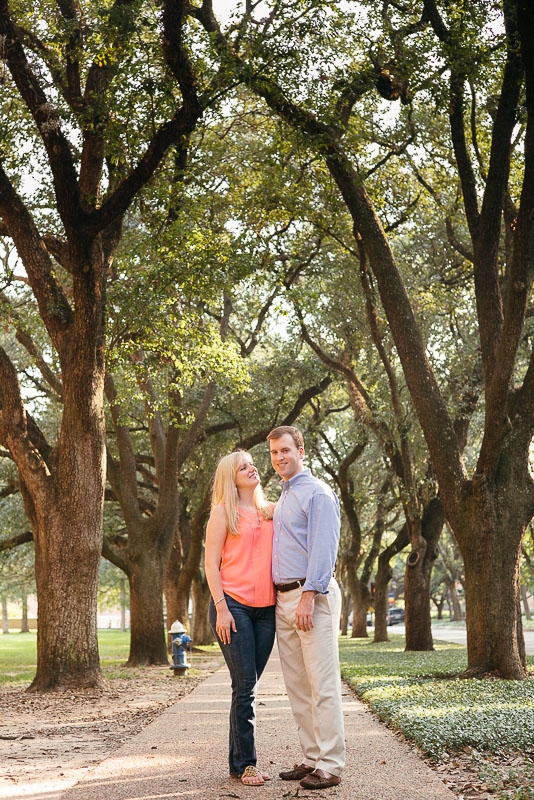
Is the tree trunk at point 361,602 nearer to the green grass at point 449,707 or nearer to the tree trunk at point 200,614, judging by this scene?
the tree trunk at point 200,614

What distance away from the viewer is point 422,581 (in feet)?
62.5

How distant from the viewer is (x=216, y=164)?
1563 cm

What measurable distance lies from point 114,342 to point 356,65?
19.7 feet

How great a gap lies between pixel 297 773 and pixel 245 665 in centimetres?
70

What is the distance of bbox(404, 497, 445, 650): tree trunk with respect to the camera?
736 inches

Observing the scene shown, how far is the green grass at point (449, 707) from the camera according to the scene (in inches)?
224

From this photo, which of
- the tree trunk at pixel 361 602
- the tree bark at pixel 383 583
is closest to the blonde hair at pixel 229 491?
the tree bark at pixel 383 583

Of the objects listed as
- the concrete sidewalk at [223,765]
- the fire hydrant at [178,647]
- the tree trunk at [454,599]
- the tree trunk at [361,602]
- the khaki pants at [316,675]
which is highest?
the khaki pants at [316,675]

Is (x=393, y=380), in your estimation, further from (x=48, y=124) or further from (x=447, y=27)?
(x=48, y=124)

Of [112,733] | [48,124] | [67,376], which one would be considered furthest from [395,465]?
[112,733]

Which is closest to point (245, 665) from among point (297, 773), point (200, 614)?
point (297, 773)

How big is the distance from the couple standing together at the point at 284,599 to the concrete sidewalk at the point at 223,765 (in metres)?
0.19

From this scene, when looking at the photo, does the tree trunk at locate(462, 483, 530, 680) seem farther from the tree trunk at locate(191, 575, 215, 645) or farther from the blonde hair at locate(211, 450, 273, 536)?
the tree trunk at locate(191, 575, 215, 645)

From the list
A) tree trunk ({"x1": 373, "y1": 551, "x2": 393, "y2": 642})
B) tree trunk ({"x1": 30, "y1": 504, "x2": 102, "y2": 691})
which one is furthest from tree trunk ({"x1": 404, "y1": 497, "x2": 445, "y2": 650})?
tree trunk ({"x1": 30, "y1": 504, "x2": 102, "y2": 691})
